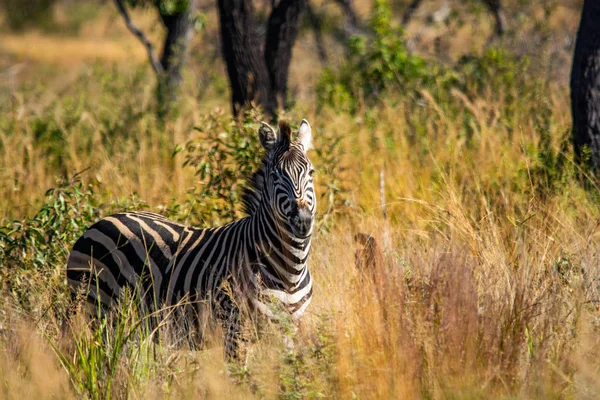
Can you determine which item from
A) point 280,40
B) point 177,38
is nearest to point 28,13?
point 177,38

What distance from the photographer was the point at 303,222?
12.6 ft

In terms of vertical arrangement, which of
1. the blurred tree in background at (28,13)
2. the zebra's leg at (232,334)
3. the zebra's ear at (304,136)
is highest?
the blurred tree in background at (28,13)

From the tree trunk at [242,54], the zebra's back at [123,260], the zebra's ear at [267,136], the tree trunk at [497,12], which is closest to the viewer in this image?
the zebra's ear at [267,136]

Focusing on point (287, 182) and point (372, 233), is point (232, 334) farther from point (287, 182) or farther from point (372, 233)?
point (372, 233)

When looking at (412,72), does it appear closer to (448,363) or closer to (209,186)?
(209,186)

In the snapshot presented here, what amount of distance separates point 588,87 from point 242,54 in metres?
3.66

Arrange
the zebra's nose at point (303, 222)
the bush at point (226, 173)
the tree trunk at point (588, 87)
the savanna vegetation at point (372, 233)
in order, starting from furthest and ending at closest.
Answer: the bush at point (226, 173) → the tree trunk at point (588, 87) → the zebra's nose at point (303, 222) → the savanna vegetation at point (372, 233)

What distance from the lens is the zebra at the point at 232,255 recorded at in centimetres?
401

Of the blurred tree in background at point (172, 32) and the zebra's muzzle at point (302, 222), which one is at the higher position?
the blurred tree in background at point (172, 32)

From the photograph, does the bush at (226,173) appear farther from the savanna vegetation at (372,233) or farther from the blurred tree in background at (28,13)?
the blurred tree in background at (28,13)

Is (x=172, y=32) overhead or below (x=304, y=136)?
overhead

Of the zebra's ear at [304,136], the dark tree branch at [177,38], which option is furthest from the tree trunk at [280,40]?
the zebra's ear at [304,136]

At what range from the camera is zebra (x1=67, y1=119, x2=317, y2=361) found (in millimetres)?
4012

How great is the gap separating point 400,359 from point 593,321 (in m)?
1.13
